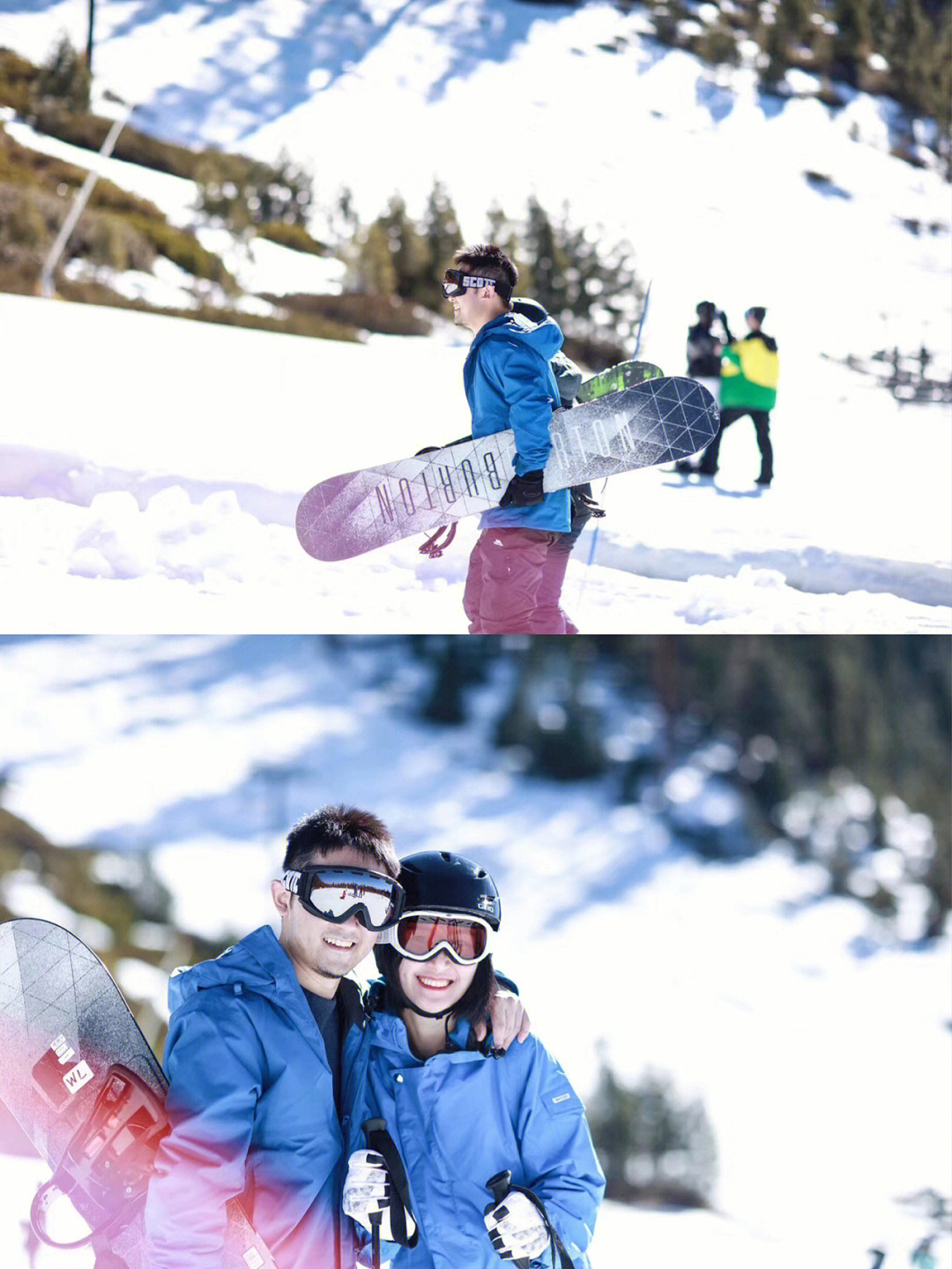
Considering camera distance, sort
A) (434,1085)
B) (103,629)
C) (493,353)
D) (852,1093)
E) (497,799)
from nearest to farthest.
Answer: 1. (434,1085)
2. (493,353)
3. (103,629)
4. (852,1093)
5. (497,799)

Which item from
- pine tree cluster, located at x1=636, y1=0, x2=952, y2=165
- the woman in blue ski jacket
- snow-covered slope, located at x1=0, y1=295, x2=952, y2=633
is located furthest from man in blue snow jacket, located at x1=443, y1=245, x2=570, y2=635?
pine tree cluster, located at x1=636, y1=0, x2=952, y2=165

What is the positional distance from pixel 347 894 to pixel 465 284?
2.09 meters

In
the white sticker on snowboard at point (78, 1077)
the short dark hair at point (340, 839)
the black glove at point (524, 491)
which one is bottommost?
the white sticker on snowboard at point (78, 1077)

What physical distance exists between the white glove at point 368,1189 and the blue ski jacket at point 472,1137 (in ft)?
0.39

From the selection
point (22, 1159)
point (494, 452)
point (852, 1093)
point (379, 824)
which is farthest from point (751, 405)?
point (852, 1093)

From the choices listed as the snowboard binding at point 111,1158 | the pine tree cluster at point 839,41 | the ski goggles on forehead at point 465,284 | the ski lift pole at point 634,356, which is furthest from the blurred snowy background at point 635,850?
the snowboard binding at point 111,1158

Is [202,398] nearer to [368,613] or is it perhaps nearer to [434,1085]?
[368,613]

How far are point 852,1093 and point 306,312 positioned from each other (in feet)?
18.3

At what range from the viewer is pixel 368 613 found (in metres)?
4.34

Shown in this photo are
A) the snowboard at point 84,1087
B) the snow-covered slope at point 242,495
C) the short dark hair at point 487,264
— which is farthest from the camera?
the snow-covered slope at point 242,495

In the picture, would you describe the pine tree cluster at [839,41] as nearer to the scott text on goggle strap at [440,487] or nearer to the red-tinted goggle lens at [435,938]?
the scott text on goggle strap at [440,487]

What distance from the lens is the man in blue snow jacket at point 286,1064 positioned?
169 cm

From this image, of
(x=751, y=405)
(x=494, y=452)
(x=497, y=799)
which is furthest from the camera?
(x=497, y=799)

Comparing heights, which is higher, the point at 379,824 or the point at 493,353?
the point at 493,353
